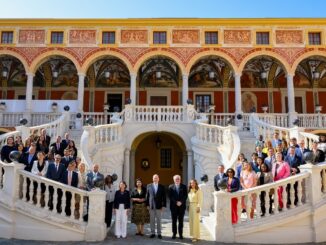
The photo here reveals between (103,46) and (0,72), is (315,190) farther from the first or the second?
(0,72)

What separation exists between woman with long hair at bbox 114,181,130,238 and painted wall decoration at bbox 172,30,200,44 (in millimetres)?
12763

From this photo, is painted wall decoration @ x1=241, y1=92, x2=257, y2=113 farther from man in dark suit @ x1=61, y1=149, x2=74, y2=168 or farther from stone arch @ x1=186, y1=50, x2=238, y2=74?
man in dark suit @ x1=61, y1=149, x2=74, y2=168

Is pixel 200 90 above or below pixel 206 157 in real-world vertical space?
above

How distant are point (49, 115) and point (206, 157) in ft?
27.3

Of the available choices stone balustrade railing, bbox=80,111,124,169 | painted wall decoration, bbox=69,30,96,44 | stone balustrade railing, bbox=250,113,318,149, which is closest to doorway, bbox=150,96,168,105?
painted wall decoration, bbox=69,30,96,44

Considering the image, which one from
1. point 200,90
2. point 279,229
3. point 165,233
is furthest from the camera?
point 200,90

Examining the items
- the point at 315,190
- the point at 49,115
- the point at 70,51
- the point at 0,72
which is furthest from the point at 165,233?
the point at 0,72

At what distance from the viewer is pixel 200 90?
23078mm

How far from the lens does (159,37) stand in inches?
768

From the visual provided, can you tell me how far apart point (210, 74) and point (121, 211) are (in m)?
14.8

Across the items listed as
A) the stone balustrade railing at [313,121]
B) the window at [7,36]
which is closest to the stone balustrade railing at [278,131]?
the stone balustrade railing at [313,121]

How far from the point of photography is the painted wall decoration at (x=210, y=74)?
71.5ft

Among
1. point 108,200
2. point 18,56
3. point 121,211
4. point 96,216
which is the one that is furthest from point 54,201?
point 18,56

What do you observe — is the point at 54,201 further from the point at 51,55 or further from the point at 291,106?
the point at 291,106
